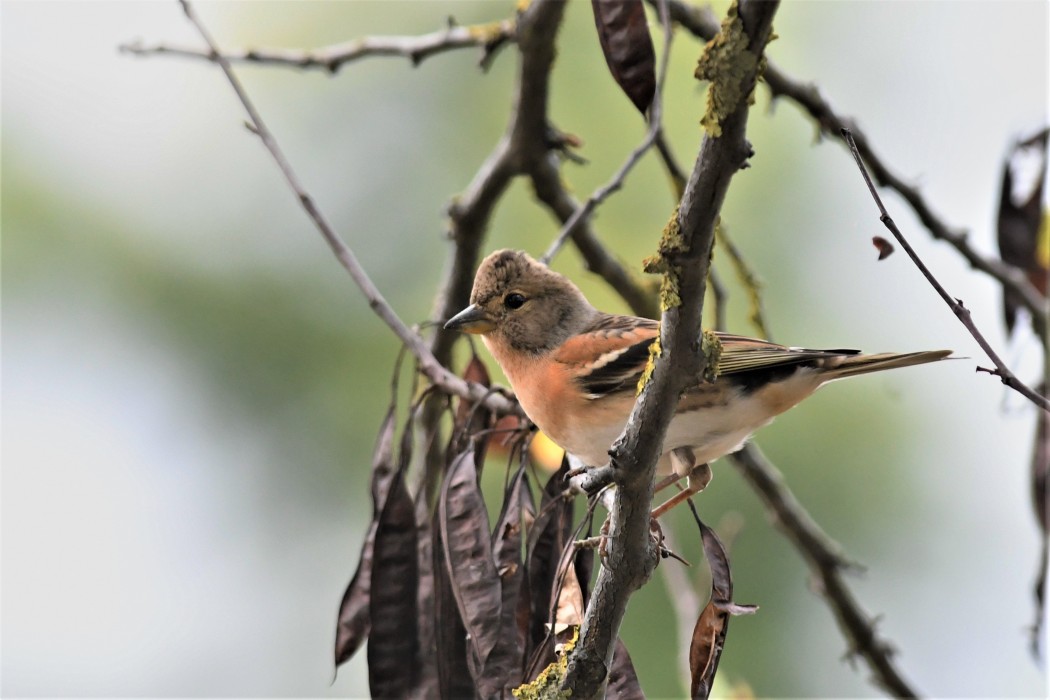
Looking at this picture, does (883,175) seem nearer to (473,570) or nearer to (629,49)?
(629,49)

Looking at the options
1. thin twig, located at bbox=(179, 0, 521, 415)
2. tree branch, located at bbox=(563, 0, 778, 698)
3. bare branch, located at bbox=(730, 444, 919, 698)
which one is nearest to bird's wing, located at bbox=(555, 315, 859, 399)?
thin twig, located at bbox=(179, 0, 521, 415)

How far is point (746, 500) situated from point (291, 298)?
4345 mm

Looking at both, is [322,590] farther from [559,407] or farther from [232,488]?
[559,407]

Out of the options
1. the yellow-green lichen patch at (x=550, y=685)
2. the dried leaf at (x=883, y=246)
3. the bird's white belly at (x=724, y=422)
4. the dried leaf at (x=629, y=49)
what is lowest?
the yellow-green lichen patch at (x=550, y=685)

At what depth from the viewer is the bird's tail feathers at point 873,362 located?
2863 millimetres

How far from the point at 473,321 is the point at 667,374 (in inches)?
84.7

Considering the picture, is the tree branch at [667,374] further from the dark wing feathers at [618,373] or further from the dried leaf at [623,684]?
the dark wing feathers at [618,373]

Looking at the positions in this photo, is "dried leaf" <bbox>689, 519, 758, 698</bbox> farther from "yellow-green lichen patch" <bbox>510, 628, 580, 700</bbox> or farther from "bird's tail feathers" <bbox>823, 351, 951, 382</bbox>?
"bird's tail feathers" <bbox>823, 351, 951, 382</bbox>

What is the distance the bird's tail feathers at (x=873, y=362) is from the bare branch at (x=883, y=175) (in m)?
1.15

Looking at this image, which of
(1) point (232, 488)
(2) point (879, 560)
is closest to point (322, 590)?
(1) point (232, 488)

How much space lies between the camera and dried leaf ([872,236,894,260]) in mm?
2088

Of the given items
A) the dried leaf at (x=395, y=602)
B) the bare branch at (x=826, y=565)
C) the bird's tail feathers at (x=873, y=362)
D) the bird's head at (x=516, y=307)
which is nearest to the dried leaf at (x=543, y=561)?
the dried leaf at (x=395, y=602)

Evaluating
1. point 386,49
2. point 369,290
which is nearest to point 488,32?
point 386,49

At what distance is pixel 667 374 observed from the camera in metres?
1.96
